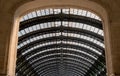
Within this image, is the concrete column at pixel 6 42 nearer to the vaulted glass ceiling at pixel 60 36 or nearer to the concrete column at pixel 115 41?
the concrete column at pixel 115 41

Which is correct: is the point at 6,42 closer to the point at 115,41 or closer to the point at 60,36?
the point at 115,41

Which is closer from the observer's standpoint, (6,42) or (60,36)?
(6,42)

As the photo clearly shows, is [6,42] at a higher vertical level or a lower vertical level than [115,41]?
higher

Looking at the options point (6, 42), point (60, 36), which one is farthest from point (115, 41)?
point (60, 36)

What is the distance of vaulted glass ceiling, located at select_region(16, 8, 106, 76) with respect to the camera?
31172 mm

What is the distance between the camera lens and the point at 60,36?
40.1m

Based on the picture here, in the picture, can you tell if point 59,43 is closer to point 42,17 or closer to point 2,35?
point 42,17

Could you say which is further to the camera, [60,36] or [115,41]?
[60,36]

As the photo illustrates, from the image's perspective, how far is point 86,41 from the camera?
3944 centimetres

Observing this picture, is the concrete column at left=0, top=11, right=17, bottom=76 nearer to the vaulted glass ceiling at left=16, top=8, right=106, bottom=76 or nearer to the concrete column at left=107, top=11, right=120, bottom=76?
the concrete column at left=107, top=11, right=120, bottom=76

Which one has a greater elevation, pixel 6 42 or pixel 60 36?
pixel 60 36

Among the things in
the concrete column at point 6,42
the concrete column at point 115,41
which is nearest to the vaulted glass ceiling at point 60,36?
A: the concrete column at point 6,42

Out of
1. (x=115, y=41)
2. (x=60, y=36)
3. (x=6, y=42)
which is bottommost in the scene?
(x=115, y=41)

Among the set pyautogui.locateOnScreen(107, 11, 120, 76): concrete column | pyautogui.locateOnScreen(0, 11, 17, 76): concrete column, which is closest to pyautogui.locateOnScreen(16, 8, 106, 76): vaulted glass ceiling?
pyautogui.locateOnScreen(0, 11, 17, 76): concrete column
